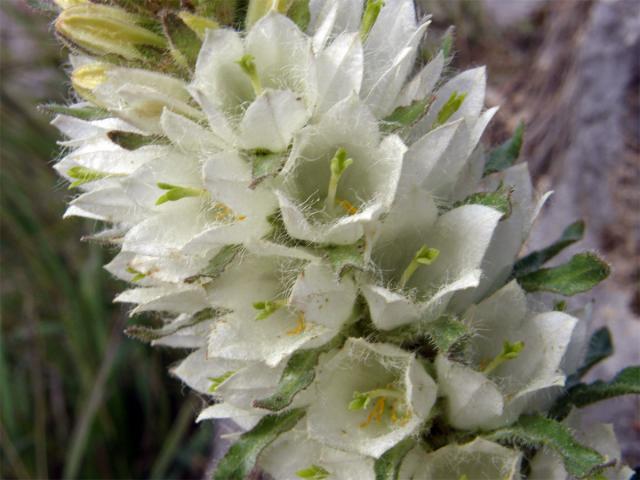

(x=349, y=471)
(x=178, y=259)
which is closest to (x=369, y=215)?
(x=178, y=259)

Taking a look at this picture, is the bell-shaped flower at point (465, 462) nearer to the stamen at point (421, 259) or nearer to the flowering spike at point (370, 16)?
the stamen at point (421, 259)

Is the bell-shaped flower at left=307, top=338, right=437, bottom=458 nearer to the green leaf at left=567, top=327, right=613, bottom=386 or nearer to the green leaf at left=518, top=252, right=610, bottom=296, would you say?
the green leaf at left=518, top=252, right=610, bottom=296

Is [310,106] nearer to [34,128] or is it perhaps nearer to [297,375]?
[297,375]

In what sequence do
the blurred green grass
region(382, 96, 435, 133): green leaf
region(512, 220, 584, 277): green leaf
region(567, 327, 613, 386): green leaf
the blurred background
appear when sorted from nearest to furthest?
region(382, 96, 435, 133): green leaf, region(512, 220, 584, 277): green leaf, region(567, 327, 613, 386): green leaf, the blurred background, the blurred green grass

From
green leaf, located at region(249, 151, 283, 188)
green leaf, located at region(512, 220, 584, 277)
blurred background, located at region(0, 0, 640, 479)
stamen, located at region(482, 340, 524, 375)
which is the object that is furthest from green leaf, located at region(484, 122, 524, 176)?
blurred background, located at region(0, 0, 640, 479)

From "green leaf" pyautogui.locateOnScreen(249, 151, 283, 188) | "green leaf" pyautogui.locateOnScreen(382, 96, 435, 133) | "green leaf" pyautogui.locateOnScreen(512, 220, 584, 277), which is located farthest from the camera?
"green leaf" pyautogui.locateOnScreen(512, 220, 584, 277)

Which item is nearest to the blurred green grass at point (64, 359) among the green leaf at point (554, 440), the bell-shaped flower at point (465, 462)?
the bell-shaped flower at point (465, 462)

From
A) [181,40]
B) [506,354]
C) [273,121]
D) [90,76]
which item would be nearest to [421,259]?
→ [506,354]
